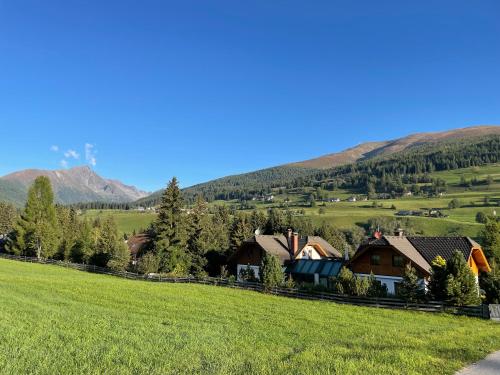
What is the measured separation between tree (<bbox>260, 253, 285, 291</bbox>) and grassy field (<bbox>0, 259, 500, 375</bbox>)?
11.7 meters

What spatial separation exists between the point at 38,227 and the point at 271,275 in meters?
50.7

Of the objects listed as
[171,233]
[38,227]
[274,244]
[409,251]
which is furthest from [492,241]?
[38,227]

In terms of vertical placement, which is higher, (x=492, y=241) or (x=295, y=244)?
(x=492, y=241)

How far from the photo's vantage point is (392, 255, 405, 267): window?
1686 inches

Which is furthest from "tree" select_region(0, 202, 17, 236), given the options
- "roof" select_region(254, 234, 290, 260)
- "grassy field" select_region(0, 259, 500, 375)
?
"grassy field" select_region(0, 259, 500, 375)

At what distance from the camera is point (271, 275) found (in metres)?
41.4

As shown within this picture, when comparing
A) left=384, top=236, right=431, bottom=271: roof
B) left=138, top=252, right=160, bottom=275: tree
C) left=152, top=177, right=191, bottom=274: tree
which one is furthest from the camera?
left=152, top=177, right=191, bottom=274: tree

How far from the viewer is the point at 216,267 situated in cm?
6688

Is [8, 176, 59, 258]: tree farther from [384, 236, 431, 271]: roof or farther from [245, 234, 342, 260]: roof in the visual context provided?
[384, 236, 431, 271]: roof

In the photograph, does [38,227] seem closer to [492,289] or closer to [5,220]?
[5,220]

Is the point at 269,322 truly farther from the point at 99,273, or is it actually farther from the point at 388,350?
the point at 99,273

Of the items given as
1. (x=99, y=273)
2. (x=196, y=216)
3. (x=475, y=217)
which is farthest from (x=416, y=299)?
(x=475, y=217)

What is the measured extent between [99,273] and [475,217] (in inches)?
5703

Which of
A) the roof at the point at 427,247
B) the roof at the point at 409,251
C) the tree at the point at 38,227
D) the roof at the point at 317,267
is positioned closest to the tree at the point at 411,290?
the roof at the point at 409,251
